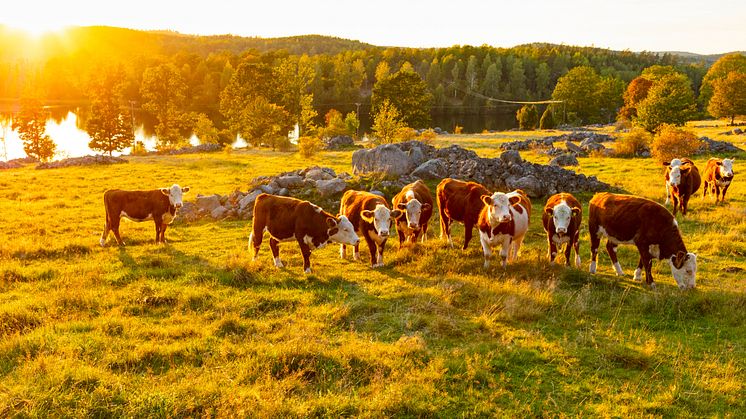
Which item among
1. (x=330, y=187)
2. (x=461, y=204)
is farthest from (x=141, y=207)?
(x=461, y=204)

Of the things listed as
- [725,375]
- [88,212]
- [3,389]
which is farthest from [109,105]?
[725,375]

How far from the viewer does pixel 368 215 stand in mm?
12539

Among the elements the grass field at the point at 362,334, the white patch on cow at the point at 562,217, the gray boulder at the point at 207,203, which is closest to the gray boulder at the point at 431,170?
the grass field at the point at 362,334

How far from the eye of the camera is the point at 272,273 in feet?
38.3

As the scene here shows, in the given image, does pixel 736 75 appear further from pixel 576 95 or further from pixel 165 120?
pixel 165 120

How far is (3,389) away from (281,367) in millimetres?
3477

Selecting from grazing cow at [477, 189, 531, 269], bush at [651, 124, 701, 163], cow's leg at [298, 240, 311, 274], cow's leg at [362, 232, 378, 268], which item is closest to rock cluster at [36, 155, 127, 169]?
cow's leg at [298, 240, 311, 274]

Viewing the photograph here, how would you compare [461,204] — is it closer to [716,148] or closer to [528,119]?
[716,148]

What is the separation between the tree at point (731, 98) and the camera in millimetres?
64688

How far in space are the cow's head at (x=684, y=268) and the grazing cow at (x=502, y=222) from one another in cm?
340

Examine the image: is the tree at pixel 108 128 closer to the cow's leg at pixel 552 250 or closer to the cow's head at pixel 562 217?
the cow's leg at pixel 552 250

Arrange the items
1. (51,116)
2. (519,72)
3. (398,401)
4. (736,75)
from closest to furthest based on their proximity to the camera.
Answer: (398,401) → (736,75) → (51,116) → (519,72)

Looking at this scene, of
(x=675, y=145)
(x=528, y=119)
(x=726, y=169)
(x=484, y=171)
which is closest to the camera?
(x=726, y=169)

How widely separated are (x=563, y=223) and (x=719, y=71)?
110m
